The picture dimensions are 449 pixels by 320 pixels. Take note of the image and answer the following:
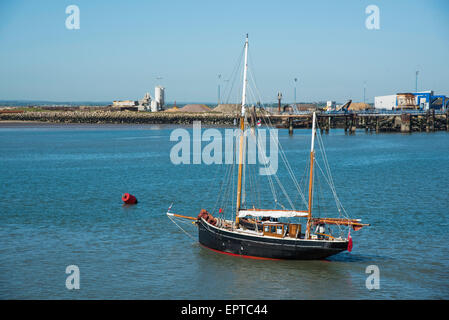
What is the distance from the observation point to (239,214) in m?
32.2

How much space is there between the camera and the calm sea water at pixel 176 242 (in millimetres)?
26625

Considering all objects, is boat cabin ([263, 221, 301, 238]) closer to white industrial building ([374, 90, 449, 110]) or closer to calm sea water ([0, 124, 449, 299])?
calm sea water ([0, 124, 449, 299])

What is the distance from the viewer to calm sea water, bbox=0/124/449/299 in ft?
87.4

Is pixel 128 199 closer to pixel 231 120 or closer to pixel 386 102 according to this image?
pixel 386 102

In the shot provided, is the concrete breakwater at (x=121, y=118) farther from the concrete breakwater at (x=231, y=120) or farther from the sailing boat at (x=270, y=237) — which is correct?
the sailing boat at (x=270, y=237)

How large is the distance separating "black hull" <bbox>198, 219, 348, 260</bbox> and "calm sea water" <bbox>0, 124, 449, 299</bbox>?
0.50m

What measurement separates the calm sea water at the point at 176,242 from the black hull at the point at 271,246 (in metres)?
0.50

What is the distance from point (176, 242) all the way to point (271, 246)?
22.5ft

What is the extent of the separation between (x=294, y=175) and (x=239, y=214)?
32444 mm

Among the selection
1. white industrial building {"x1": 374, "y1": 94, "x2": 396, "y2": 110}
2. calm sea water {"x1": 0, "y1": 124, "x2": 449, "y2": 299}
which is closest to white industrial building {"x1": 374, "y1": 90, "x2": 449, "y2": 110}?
white industrial building {"x1": 374, "y1": 94, "x2": 396, "y2": 110}

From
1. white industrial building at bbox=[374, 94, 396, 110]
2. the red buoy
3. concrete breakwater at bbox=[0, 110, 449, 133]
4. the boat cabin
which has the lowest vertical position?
the red buoy

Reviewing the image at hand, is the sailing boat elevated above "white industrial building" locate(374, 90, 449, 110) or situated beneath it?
situated beneath

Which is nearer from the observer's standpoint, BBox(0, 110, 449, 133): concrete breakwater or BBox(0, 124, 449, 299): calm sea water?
BBox(0, 124, 449, 299): calm sea water

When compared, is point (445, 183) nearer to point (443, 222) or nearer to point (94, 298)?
point (443, 222)
